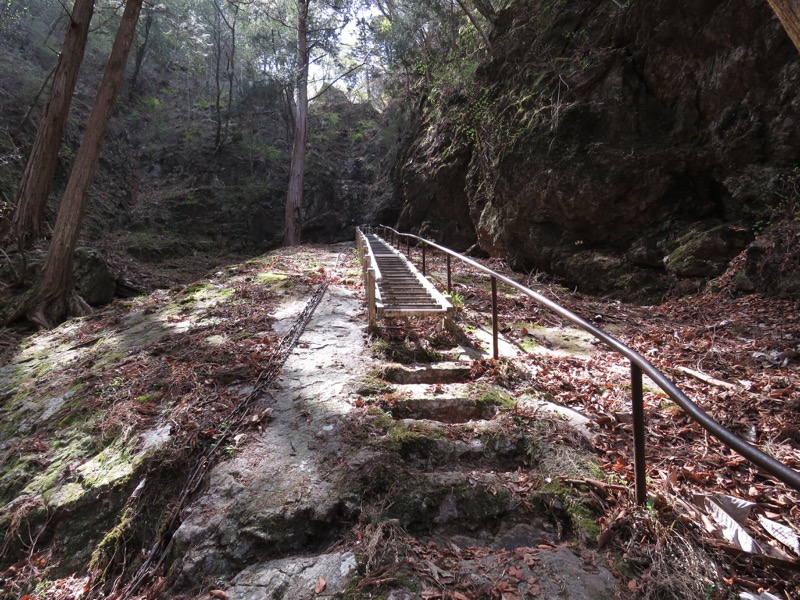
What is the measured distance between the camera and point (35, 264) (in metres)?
8.24

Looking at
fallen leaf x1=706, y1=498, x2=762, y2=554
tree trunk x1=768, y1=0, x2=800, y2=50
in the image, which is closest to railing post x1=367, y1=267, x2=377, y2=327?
fallen leaf x1=706, y1=498, x2=762, y2=554

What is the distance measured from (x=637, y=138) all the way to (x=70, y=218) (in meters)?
11.4

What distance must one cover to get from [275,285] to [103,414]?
4.91 m

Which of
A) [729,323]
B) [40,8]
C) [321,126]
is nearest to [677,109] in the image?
[729,323]

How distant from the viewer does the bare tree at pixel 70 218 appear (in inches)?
306

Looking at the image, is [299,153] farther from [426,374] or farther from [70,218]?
[426,374]

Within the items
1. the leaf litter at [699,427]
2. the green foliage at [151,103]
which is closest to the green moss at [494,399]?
the leaf litter at [699,427]

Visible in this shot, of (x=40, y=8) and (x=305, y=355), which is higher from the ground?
(x=40, y=8)

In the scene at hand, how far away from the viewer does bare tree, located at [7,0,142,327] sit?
306 inches

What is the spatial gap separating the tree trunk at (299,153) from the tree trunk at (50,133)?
397 inches

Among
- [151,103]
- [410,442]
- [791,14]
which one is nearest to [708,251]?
[791,14]

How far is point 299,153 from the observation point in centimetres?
1934

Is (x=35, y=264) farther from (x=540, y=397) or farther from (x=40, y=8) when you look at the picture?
(x=40, y=8)

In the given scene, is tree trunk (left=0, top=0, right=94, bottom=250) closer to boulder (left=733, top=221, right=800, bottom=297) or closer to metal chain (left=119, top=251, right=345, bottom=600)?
metal chain (left=119, top=251, right=345, bottom=600)
